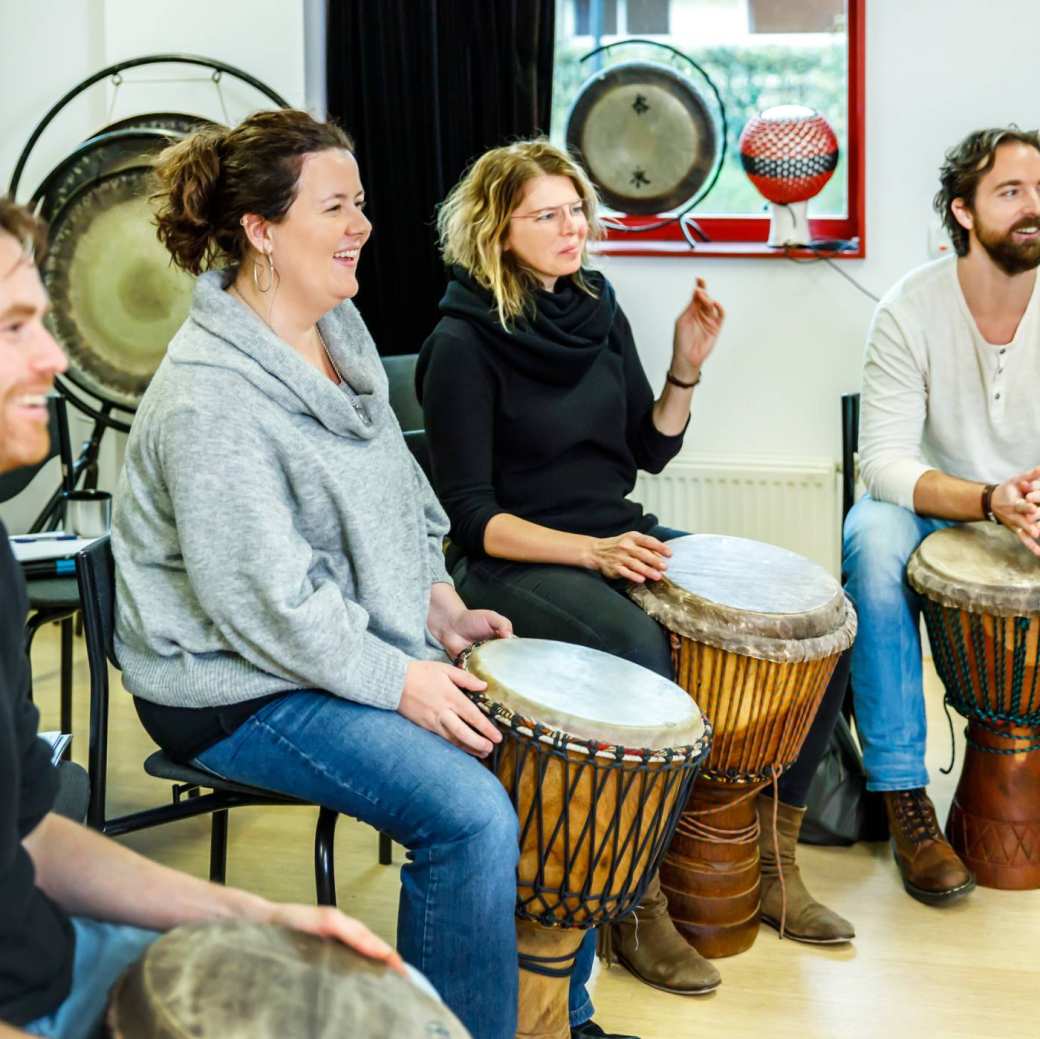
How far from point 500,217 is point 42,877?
1.56 metres

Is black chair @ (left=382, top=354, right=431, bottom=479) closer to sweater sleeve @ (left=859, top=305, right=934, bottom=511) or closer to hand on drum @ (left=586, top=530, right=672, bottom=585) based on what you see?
hand on drum @ (left=586, top=530, right=672, bottom=585)

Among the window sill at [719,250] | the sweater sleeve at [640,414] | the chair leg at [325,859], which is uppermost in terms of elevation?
the window sill at [719,250]

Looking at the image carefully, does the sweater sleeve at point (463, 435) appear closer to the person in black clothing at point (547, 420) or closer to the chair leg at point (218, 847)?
the person in black clothing at point (547, 420)

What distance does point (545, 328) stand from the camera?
246cm

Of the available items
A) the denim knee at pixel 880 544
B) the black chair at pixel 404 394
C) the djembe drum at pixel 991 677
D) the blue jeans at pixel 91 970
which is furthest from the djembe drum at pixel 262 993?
the black chair at pixel 404 394

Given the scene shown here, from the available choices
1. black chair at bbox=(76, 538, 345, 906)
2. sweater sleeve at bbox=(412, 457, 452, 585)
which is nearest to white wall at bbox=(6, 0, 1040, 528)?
sweater sleeve at bbox=(412, 457, 452, 585)

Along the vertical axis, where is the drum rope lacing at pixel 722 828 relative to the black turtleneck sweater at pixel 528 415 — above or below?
below

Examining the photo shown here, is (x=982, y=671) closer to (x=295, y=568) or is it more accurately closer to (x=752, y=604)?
(x=752, y=604)

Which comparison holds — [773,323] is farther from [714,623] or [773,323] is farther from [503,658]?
[503,658]

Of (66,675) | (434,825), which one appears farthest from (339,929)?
(66,675)

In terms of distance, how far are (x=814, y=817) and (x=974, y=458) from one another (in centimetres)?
74

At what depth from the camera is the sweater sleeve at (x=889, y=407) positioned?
9.04ft

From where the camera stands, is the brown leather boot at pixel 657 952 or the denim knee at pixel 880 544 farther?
the denim knee at pixel 880 544

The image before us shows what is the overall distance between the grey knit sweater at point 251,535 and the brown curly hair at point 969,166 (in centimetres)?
144
